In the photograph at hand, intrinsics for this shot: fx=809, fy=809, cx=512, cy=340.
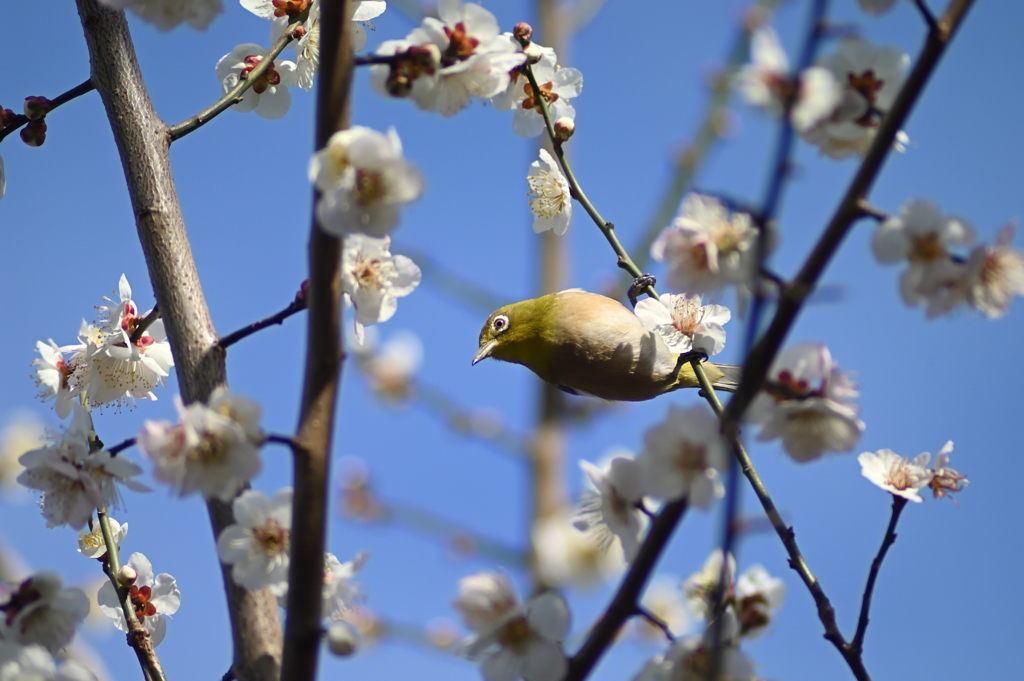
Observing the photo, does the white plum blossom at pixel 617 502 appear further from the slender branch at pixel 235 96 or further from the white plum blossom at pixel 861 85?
the slender branch at pixel 235 96

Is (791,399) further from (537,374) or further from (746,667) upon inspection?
(537,374)

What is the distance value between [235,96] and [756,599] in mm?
2120

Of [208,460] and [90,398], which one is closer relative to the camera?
[208,460]

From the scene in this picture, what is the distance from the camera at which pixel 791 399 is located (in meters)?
1.69

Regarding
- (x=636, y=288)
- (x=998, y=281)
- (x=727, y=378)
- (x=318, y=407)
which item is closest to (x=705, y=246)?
(x=998, y=281)

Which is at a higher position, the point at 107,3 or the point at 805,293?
the point at 107,3

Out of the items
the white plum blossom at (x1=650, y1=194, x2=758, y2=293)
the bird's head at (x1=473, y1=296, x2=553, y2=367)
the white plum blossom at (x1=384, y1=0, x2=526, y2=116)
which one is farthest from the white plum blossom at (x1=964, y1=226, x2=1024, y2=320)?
the bird's head at (x1=473, y1=296, x2=553, y2=367)

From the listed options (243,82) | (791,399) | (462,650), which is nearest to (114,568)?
(462,650)

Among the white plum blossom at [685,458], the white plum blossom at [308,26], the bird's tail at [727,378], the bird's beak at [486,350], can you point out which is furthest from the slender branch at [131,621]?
the bird's tail at [727,378]

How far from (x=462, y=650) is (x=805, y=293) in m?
1.02

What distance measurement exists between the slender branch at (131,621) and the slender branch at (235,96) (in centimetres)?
109

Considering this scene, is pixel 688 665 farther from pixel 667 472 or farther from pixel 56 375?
pixel 56 375

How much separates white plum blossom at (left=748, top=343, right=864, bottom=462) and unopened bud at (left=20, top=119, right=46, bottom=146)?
2141 millimetres

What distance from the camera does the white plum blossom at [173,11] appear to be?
210cm
